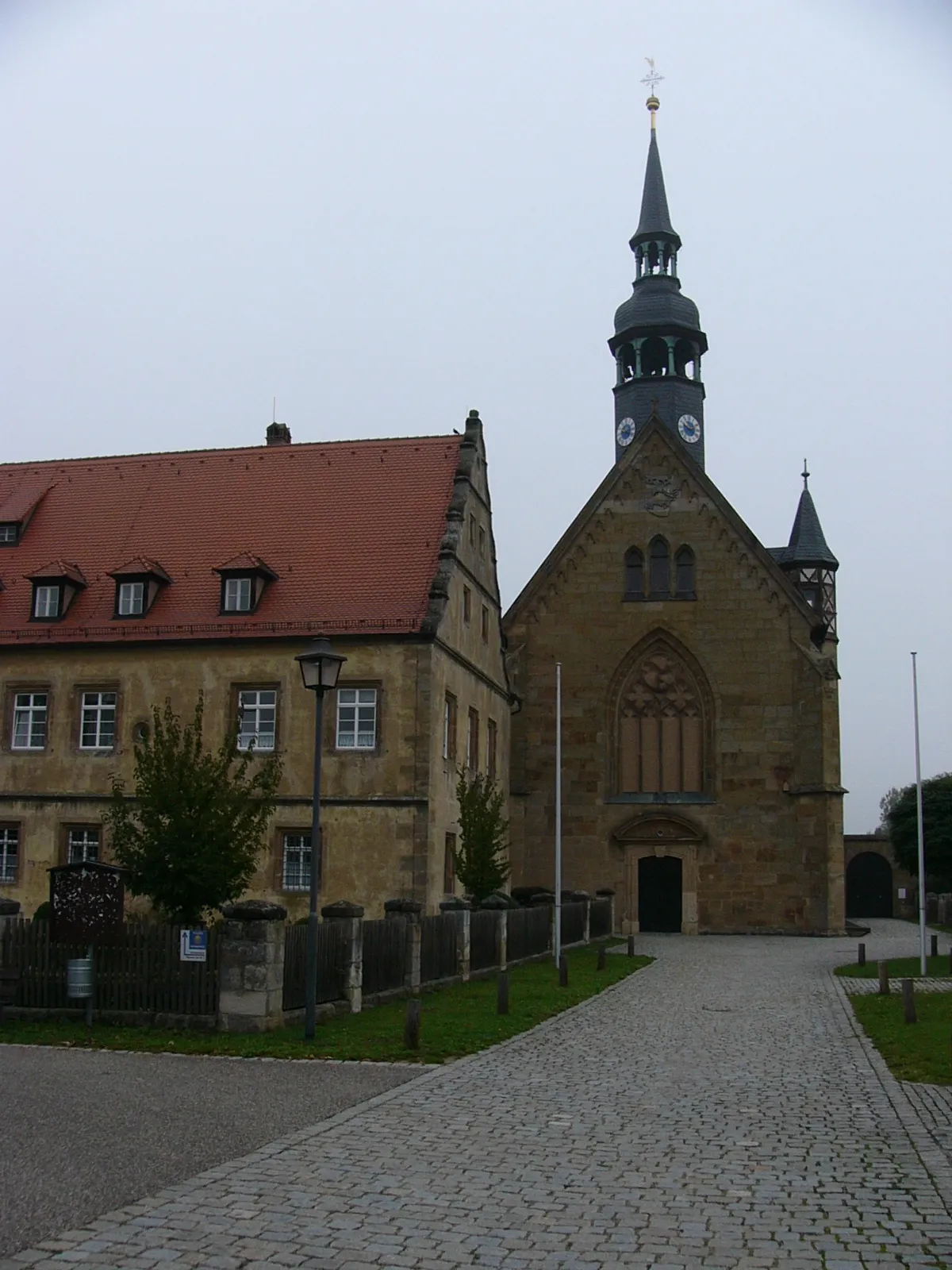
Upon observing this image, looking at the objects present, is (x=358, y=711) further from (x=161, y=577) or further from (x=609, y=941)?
(x=609, y=941)

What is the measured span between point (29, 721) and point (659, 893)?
787 inches

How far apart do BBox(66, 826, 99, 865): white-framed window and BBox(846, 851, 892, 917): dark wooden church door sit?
38363 mm

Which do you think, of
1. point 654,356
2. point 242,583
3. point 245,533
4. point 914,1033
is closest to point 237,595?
point 242,583

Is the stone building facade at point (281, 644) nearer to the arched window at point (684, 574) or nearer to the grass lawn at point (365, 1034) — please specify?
the arched window at point (684, 574)

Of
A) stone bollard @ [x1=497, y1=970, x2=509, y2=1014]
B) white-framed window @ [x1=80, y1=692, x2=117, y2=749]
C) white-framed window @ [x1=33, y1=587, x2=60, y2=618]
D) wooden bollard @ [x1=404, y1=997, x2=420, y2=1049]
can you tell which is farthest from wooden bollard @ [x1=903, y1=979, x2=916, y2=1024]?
white-framed window @ [x1=33, y1=587, x2=60, y2=618]

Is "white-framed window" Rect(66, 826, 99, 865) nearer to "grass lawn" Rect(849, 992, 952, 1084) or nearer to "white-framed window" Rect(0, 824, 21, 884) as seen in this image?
"white-framed window" Rect(0, 824, 21, 884)

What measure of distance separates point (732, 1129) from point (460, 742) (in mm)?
23431

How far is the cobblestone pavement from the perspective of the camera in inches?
299

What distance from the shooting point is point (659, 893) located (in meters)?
43.1

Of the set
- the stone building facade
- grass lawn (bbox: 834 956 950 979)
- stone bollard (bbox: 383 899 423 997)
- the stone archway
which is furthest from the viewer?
the stone archway

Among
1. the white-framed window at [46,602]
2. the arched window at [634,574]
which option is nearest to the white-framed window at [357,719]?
the white-framed window at [46,602]

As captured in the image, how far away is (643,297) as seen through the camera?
173ft

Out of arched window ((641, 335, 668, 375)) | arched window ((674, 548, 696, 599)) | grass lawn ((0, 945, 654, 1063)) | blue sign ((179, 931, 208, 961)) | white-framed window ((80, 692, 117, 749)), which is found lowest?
grass lawn ((0, 945, 654, 1063))

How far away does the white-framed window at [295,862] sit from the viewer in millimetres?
30969
